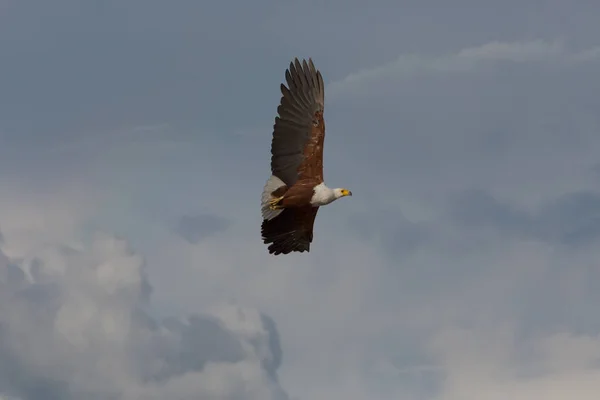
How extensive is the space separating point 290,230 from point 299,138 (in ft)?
10.9

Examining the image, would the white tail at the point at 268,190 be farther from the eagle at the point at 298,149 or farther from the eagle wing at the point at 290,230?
the eagle wing at the point at 290,230

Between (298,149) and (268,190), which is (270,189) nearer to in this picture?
(268,190)

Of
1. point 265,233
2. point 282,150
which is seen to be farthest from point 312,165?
point 265,233

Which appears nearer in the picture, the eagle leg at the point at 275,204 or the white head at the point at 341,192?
the white head at the point at 341,192

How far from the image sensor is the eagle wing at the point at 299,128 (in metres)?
31.3

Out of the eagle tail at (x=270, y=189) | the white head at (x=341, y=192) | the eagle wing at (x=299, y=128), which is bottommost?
the white head at (x=341, y=192)

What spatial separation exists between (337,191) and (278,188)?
1.86m

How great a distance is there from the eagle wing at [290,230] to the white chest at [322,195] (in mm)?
1216

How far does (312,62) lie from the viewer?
102 ft

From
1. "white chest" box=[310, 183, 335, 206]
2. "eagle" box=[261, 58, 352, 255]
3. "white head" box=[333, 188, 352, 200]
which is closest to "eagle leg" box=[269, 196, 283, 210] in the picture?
"eagle" box=[261, 58, 352, 255]

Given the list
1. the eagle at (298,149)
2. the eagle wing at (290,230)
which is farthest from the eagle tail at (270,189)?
the eagle wing at (290,230)

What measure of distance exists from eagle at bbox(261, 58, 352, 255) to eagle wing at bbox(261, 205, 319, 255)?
492 mm

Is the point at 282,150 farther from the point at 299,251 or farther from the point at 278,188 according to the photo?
the point at 299,251

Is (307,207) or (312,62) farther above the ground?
(312,62)
